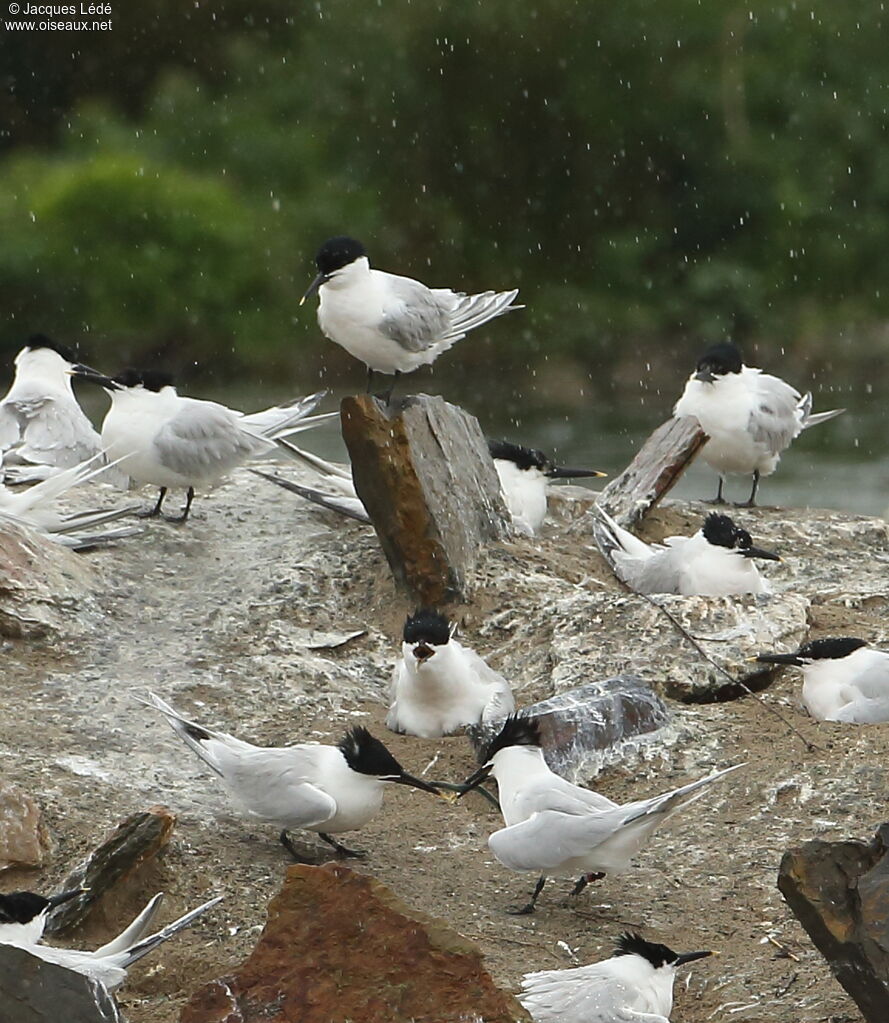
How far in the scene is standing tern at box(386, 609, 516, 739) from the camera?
517 cm

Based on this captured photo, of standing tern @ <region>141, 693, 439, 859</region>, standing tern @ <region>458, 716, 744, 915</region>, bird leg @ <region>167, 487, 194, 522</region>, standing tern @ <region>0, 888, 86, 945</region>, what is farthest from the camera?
bird leg @ <region>167, 487, 194, 522</region>

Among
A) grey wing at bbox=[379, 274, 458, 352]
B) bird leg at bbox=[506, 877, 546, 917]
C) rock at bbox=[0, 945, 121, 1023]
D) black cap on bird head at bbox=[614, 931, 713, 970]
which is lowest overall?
bird leg at bbox=[506, 877, 546, 917]

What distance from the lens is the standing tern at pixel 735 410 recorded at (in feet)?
25.7

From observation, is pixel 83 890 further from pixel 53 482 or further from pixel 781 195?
pixel 781 195

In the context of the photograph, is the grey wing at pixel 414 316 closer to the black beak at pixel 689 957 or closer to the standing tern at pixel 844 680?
the standing tern at pixel 844 680

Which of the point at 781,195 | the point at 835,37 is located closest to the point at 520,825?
the point at 781,195

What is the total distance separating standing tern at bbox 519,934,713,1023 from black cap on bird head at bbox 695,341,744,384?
15.1 ft

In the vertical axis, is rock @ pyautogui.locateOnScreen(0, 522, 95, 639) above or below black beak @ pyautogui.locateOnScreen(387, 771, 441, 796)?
below

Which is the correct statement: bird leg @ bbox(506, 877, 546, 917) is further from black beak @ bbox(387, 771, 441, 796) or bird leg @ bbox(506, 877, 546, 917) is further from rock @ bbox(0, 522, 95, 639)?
rock @ bbox(0, 522, 95, 639)

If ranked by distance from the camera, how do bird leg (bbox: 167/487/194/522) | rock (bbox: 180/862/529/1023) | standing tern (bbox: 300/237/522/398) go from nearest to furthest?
rock (bbox: 180/862/529/1023)
standing tern (bbox: 300/237/522/398)
bird leg (bbox: 167/487/194/522)

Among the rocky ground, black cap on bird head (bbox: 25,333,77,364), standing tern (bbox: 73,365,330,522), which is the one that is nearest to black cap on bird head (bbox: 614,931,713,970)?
the rocky ground

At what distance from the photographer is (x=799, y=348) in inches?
678

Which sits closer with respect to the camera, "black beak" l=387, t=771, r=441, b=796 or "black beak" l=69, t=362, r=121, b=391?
"black beak" l=387, t=771, r=441, b=796

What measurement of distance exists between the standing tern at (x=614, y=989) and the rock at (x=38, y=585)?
8.41 ft
